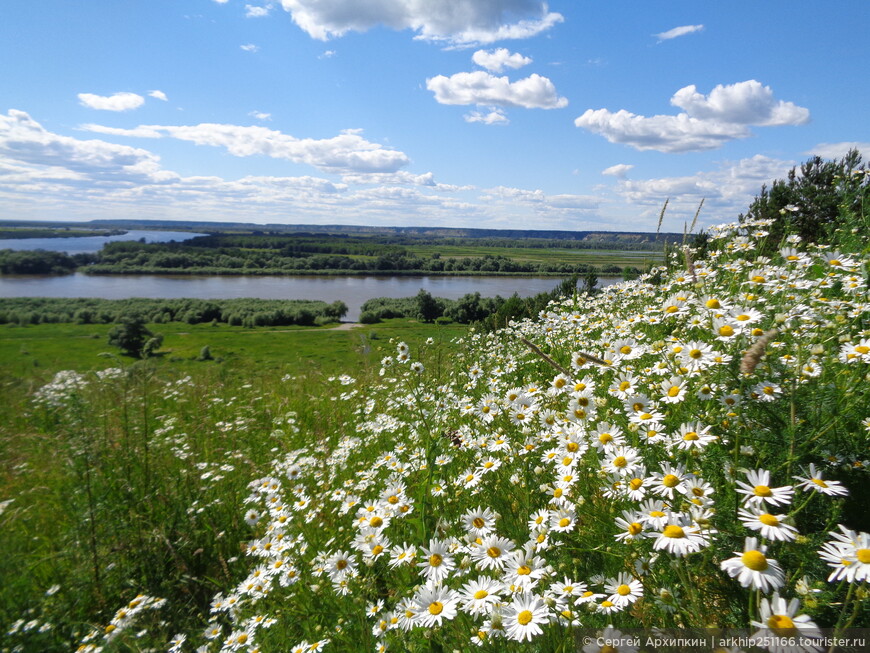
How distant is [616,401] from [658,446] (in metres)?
0.56

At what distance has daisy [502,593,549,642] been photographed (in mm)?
1213

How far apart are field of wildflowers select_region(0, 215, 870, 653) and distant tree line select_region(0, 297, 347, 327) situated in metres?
67.4

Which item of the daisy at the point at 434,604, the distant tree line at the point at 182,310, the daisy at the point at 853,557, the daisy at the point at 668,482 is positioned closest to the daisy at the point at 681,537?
the daisy at the point at 668,482

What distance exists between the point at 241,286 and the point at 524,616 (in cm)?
11365

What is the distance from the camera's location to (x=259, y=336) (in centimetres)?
5759

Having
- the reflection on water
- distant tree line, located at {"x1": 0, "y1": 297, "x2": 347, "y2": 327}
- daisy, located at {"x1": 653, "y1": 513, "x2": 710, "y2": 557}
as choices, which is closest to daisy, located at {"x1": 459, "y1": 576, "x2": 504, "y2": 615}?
daisy, located at {"x1": 653, "y1": 513, "x2": 710, "y2": 557}

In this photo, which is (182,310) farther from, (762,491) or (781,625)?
(781,625)

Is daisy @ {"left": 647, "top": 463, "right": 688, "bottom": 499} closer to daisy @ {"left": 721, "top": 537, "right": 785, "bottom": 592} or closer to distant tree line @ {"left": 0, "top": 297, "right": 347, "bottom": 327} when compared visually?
daisy @ {"left": 721, "top": 537, "right": 785, "bottom": 592}

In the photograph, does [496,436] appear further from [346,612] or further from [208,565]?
[208,565]

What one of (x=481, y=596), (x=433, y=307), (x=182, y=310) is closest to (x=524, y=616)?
(x=481, y=596)

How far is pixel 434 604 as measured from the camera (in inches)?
57.7

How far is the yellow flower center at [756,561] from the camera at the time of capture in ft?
3.31

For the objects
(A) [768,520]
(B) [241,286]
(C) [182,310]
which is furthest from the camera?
(B) [241,286]

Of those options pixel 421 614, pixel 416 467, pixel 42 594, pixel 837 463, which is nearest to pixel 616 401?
pixel 837 463
